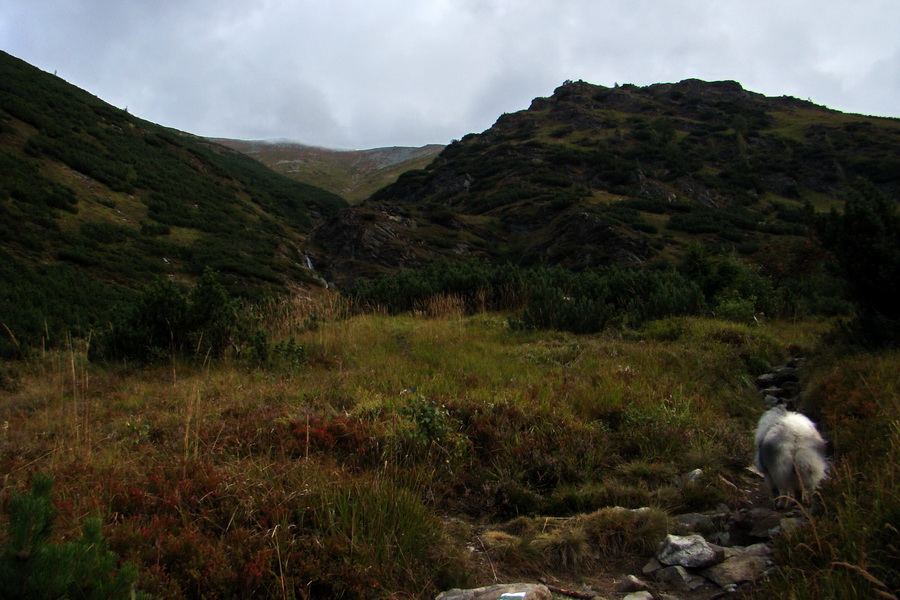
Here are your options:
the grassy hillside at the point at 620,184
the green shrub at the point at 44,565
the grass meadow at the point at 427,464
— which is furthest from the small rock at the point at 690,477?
the grassy hillside at the point at 620,184

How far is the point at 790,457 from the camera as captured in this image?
296cm

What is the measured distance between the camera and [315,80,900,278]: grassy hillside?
30281mm

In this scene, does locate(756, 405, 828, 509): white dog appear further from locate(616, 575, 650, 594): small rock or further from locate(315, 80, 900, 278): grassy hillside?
locate(315, 80, 900, 278): grassy hillside

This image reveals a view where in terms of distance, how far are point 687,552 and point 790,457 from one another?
963mm

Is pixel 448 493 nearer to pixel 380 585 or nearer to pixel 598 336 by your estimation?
pixel 380 585

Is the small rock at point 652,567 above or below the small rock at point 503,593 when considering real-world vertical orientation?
below

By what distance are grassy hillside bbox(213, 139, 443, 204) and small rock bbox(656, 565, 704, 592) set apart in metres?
98.2

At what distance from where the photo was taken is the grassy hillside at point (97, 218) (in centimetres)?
1381

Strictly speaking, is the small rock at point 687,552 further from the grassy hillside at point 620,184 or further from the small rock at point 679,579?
the grassy hillside at point 620,184

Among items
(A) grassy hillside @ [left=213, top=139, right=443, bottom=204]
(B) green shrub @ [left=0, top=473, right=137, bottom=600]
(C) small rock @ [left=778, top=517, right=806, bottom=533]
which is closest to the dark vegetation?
(B) green shrub @ [left=0, top=473, right=137, bottom=600]

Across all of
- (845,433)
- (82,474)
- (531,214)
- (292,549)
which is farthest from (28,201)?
(531,214)

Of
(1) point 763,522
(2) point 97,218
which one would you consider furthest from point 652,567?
(2) point 97,218

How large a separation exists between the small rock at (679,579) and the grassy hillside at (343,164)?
98207mm

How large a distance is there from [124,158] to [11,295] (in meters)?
21.6
